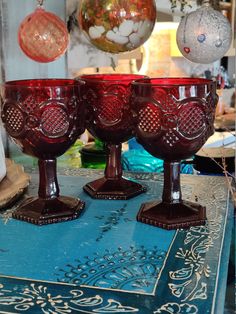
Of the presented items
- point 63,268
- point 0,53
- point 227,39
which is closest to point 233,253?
point 63,268

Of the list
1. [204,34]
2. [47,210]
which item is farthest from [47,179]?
[204,34]

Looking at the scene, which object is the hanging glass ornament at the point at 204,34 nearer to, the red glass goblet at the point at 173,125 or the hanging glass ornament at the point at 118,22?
the hanging glass ornament at the point at 118,22

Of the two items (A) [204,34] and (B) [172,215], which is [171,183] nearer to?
(B) [172,215]

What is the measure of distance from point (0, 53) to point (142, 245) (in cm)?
61

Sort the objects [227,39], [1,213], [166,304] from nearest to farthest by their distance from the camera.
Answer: [166,304] < [1,213] < [227,39]

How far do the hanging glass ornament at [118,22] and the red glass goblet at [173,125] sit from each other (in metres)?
0.26

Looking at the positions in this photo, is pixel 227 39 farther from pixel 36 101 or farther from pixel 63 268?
pixel 63 268

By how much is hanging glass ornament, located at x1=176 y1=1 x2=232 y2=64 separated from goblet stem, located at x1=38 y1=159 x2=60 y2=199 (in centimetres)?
46

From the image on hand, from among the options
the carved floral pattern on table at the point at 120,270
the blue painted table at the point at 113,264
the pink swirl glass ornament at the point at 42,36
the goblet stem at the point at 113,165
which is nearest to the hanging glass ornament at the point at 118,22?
the pink swirl glass ornament at the point at 42,36

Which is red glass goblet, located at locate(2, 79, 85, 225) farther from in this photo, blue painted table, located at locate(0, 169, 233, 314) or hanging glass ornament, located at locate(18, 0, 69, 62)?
hanging glass ornament, located at locate(18, 0, 69, 62)

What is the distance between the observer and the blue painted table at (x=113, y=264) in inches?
15.5

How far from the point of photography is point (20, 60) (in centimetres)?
100

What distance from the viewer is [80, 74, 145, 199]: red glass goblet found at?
0.65 m

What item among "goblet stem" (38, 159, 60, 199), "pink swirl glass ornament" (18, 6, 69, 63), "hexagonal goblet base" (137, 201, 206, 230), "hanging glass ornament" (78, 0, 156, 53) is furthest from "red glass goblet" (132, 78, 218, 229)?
"pink swirl glass ornament" (18, 6, 69, 63)
